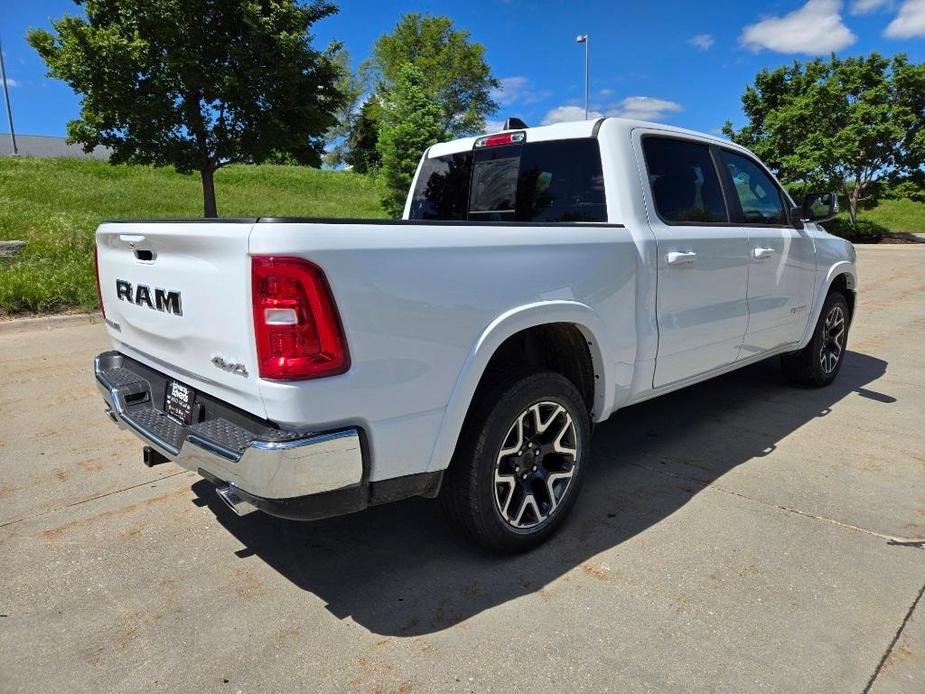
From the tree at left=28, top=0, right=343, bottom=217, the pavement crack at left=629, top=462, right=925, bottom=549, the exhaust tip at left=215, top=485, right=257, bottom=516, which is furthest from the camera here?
the tree at left=28, top=0, right=343, bottom=217

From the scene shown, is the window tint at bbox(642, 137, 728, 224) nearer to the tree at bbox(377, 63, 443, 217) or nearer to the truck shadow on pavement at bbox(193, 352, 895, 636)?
the truck shadow on pavement at bbox(193, 352, 895, 636)

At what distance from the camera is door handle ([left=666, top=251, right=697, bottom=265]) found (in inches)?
129

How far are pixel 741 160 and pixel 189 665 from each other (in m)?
4.23

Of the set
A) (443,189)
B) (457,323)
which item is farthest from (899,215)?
(457,323)

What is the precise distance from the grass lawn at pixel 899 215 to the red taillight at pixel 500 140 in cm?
3145

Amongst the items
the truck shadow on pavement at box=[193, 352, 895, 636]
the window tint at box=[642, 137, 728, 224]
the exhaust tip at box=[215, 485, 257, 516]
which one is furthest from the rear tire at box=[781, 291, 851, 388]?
the exhaust tip at box=[215, 485, 257, 516]

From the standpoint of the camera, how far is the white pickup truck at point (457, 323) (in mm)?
2037

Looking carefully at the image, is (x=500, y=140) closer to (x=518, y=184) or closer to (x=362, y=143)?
(x=518, y=184)

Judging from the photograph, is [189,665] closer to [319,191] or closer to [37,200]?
[37,200]

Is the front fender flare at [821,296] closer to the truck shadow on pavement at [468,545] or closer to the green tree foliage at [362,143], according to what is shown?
the truck shadow on pavement at [468,545]

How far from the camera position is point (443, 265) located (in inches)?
90.4

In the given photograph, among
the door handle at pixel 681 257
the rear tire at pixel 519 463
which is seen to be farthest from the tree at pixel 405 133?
the rear tire at pixel 519 463

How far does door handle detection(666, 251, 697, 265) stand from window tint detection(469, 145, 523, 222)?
0.96m

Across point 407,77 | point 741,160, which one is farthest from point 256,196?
point 741,160
